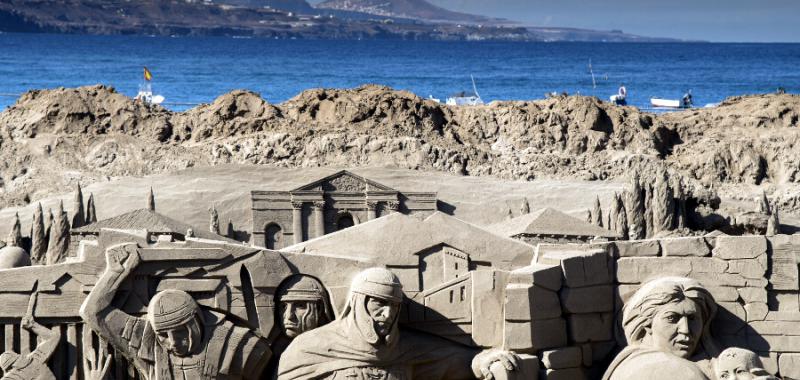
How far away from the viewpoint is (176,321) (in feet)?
58.7

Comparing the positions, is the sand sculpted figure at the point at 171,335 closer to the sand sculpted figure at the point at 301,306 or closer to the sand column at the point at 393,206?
the sand sculpted figure at the point at 301,306

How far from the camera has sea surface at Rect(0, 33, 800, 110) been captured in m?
130

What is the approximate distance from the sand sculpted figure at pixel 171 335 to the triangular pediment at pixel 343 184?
169ft

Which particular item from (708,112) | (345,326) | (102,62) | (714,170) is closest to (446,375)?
(345,326)

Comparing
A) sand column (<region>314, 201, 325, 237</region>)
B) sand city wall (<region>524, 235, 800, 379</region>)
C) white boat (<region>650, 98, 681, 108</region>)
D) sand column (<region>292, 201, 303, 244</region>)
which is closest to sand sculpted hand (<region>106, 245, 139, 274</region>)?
sand city wall (<region>524, 235, 800, 379</region>)

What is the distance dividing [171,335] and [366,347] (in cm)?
210

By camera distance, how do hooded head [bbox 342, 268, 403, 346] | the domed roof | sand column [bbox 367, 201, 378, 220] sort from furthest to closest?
sand column [bbox 367, 201, 378, 220] → the domed roof → hooded head [bbox 342, 268, 403, 346]

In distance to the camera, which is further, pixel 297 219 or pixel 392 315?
pixel 297 219

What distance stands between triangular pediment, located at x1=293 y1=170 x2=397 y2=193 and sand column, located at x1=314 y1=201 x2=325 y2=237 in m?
0.74

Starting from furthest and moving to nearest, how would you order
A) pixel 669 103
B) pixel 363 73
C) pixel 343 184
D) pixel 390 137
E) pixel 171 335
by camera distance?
pixel 363 73
pixel 669 103
pixel 390 137
pixel 343 184
pixel 171 335

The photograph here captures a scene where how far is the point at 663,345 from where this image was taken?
1808 cm

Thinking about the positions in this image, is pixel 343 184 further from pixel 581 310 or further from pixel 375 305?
pixel 375 305

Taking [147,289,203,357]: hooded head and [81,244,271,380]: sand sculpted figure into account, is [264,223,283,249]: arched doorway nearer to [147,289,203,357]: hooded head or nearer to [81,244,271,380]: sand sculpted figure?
[81,244,271,380]: sand sculpted figure

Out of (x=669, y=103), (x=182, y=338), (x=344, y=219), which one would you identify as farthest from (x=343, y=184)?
(x=669, y=103)
